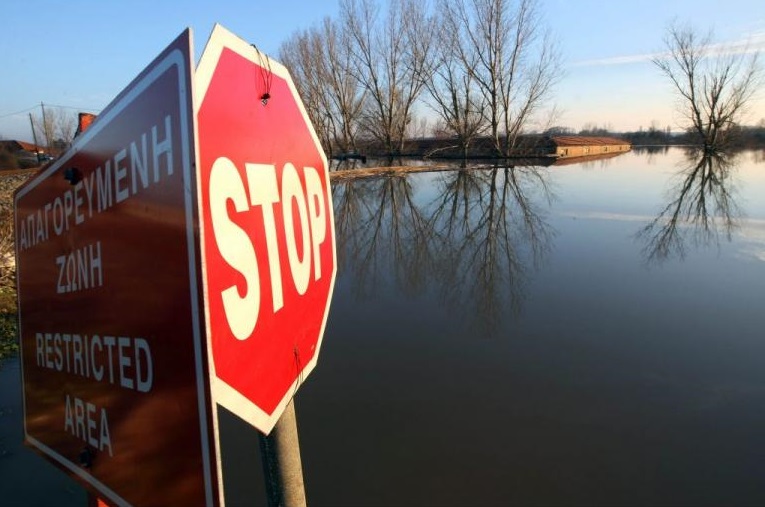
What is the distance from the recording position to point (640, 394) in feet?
11.0

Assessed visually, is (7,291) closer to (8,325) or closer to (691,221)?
(8,325)

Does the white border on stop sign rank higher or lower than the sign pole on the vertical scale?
higher

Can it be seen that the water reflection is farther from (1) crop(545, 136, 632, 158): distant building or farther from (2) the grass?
(1) crop(545, 136, 632, 158): distant building

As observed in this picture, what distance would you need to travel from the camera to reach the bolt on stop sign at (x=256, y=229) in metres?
0.64

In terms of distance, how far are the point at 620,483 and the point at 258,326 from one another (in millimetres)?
2632

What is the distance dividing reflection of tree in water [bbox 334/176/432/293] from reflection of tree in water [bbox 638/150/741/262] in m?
3.90

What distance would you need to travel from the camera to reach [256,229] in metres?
0.77

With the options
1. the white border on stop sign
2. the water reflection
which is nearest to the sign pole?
the white border on stop sign

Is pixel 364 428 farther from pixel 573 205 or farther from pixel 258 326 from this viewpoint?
pixel 573 205

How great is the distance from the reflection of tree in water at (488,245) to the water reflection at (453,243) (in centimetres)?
1

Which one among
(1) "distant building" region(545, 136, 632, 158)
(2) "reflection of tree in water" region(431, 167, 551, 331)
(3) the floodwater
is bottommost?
(3) the floodwater

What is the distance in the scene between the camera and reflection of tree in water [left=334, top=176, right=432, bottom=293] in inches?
266

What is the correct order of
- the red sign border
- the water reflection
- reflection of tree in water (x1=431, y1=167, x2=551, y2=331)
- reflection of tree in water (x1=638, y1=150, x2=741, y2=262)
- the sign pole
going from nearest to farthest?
1. the red sign border
2. the sign pole
3. reflection of tree in water (x1=431, y1=167, x2=551, y2=331)
4. the water reflection
5. reflection of tree in water (x1=638, y1=150, x2=741, y2=262)

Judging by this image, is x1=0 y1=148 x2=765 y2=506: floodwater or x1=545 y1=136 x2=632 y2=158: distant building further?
x1=545 y1=136 x2=632 y2=158: distant building
